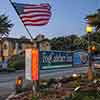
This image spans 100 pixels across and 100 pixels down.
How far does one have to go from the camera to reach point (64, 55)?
4006 centimetres

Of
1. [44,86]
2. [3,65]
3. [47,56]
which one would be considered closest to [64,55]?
[47,56]

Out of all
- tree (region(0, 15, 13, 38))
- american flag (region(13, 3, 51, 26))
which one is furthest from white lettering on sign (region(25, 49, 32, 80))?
tree (region(0, 15, 13, 38))

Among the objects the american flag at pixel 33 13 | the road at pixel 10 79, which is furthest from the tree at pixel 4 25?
the american flag at pixel 33 13

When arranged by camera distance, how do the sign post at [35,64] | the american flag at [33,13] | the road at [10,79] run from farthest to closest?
1. the road at [10,79]
2. the american flag at [33,13]
3. the sign post at [35,64]

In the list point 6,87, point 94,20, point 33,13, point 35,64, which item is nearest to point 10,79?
point 6,87

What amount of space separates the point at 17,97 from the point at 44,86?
3.75m

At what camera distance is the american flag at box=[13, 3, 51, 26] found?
1350 centimetres

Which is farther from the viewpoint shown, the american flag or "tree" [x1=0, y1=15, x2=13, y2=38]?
"tree" [x1=0, y1=15, x2=13, y2=38]

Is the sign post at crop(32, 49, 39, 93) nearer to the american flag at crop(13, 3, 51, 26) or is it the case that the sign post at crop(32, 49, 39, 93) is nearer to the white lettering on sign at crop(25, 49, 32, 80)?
the white lettering on sign at crop(25, 49, 32, 80)

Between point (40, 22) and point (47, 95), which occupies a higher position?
point (40, 22)

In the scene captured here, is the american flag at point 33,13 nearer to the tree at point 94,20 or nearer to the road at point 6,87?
the road at point 6,87

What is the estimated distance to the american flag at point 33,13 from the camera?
44.3 ft

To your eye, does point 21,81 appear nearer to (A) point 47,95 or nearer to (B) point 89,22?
(A) point 47,95

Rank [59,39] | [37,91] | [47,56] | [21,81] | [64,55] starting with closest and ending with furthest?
[37,91] < [21,81] < [47,56] < [64,55] < [59,39]
